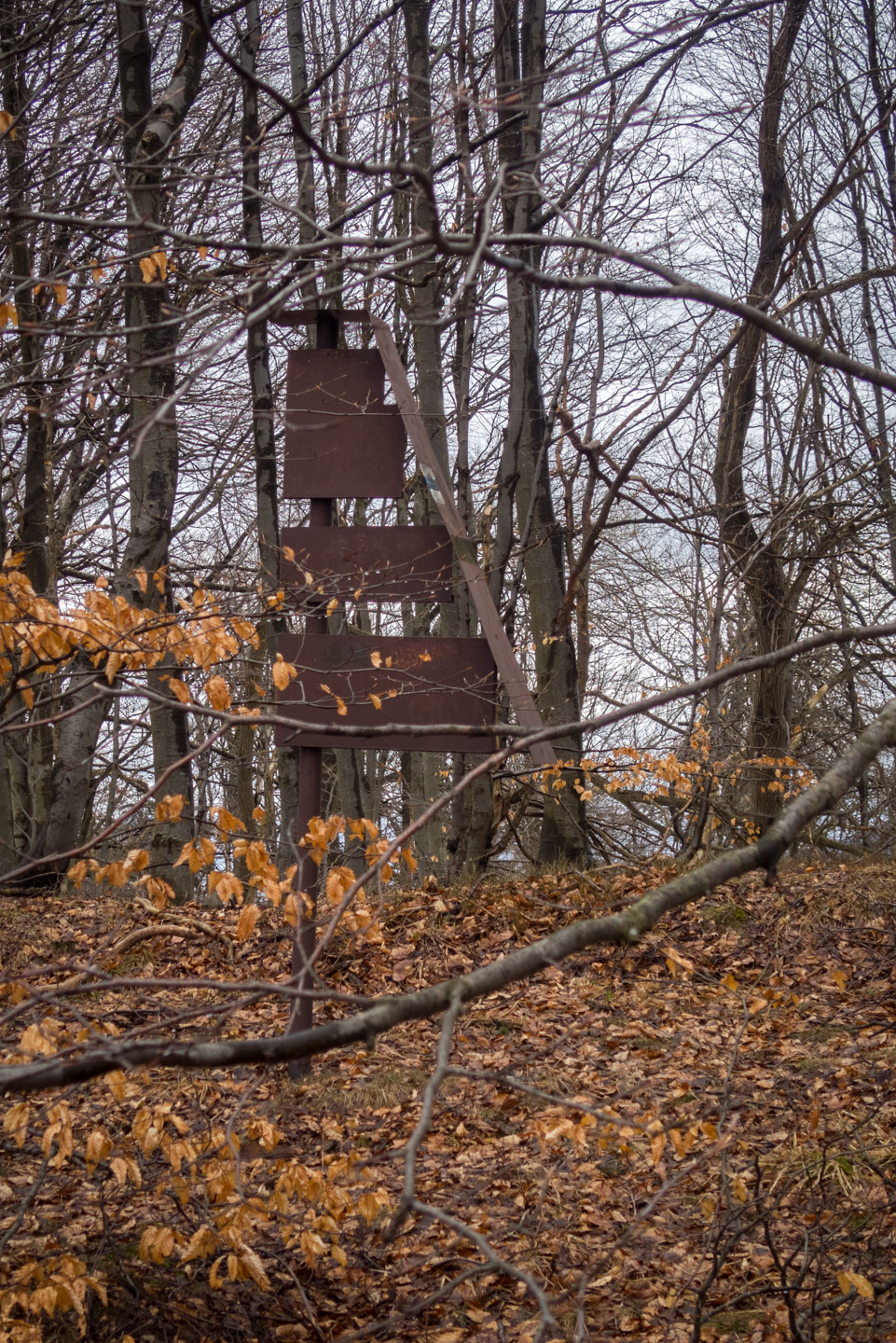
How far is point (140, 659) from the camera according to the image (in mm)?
3590

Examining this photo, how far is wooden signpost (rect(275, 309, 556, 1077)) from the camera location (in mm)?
4965

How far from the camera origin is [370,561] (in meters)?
5.17

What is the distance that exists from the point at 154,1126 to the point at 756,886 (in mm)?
5276

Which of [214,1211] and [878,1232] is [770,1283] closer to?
[878,1232]

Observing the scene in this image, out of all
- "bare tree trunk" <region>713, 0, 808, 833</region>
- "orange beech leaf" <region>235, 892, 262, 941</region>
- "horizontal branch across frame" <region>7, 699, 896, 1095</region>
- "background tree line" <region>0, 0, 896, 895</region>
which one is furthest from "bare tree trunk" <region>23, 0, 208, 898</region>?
"horizontal branch across frame" <region>7, 699, 896, 1095</region>

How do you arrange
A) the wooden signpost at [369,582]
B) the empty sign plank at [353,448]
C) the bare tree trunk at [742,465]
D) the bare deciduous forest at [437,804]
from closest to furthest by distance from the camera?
the bare deciduous forest at [437,804] → the wooden signpost at [369,582] → the empty sign plank at [353,448] → the bare tree trunk at [742,465]

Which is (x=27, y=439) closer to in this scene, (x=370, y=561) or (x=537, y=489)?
(x=537, y=489)

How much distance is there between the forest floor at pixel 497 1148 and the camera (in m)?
3.26

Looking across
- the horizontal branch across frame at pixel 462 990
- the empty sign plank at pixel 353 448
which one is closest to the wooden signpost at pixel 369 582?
the empty sign plank at pixel 353 448

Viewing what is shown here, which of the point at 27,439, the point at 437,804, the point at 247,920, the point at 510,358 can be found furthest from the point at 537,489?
the point at 437,804

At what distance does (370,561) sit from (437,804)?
11.3ft

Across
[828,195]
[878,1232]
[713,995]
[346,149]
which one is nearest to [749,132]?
[828,195]

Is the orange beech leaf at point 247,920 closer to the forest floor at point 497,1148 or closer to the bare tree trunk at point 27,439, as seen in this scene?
the forest floor at point 497,1148

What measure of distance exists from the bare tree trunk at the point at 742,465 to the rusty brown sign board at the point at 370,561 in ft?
13.7
